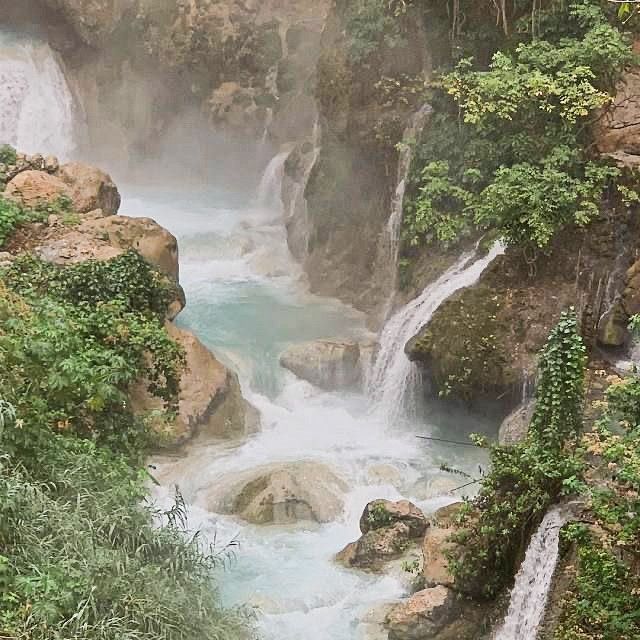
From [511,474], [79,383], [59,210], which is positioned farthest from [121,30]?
[511,474]

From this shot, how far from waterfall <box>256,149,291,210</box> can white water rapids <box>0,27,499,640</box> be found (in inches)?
1.6

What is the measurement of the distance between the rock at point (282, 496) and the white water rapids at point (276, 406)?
0.32 ft

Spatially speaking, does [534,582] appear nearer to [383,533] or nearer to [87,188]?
[383,533]

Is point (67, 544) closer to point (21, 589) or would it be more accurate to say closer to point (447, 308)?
point (21, 589)

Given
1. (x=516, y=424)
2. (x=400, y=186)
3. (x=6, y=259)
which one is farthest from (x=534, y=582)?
(x=400, y=186)

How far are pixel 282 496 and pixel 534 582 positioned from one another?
4334 millimetres

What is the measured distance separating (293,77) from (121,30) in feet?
16.2

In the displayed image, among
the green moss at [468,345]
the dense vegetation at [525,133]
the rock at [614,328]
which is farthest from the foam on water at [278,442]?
the dense vegetation at [525,133]

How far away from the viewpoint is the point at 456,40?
15031 mm

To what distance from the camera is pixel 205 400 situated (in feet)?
43.7

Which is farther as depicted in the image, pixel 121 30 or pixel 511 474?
pixel 121 30

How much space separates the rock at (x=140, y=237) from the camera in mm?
13579

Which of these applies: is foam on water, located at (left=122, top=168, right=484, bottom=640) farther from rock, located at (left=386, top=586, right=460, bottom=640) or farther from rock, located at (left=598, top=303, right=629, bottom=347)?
rock, located at (left=598, top=303, right=629, bottom=347)

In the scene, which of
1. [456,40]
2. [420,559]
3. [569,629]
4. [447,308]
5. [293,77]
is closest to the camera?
[569,629]
